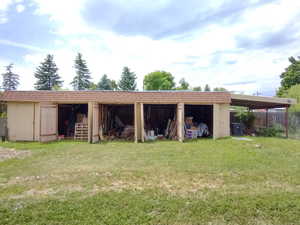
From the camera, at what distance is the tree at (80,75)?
35.5 m

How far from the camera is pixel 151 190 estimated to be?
3.26 meters

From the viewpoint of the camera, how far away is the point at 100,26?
763 cm

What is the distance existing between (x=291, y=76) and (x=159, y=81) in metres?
25.1

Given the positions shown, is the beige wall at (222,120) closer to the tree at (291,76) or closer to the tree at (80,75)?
the tree at (291,76)

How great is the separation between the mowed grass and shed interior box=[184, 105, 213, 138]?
4586mm

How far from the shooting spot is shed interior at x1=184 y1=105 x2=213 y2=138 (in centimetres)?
1025

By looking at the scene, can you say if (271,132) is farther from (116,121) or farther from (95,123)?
(95,123)

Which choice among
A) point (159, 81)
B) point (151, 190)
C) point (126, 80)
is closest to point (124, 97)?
point (151, 190)

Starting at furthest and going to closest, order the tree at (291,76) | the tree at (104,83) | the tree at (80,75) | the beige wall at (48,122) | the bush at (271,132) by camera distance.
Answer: the tree at (80,75) < the tree at (104,83) < the tree at (291,76) < the bush at (271,132) < the beige wall at (48,122)

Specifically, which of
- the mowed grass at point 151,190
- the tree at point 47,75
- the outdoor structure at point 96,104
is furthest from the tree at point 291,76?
the tree at point 47,75

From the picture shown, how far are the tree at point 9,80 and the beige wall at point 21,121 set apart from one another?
33851mm

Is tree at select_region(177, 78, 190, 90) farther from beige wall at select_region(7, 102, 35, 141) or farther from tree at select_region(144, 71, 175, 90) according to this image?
beige wall at select_region(7, 102, 35, 141)

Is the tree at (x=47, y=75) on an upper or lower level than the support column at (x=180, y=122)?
upper

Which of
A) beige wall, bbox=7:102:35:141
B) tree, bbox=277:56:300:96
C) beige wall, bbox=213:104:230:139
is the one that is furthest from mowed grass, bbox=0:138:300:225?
tree, bbox=277:56:300:96
